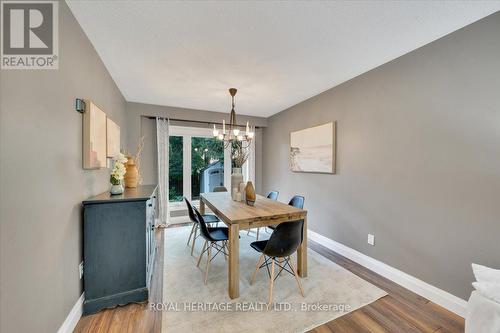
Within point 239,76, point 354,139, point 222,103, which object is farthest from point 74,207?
point 354,139

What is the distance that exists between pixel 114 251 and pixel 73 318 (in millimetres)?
520

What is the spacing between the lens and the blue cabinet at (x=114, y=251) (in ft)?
5.81

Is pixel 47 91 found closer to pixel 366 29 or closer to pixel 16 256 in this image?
pixel 16 256

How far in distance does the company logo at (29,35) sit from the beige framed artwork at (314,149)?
3138 mm

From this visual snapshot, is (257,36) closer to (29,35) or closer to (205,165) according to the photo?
(29,35)

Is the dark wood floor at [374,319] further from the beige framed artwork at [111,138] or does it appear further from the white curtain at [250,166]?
the white curtain at [250,166]

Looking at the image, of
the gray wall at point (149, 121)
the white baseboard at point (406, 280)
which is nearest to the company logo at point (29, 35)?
the gray wall at point (149, 121)

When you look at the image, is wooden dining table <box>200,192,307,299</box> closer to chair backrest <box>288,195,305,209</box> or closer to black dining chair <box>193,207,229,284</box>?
black dining chair <box>193,207,229,284</box>

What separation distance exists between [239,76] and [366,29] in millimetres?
1493

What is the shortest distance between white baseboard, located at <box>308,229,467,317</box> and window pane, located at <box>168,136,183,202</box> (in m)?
3.24

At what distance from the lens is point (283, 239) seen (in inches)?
75.1

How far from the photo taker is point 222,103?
12.8ft

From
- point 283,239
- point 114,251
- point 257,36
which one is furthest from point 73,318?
point 257,36

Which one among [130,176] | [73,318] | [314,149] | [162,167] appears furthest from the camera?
[162,167]
